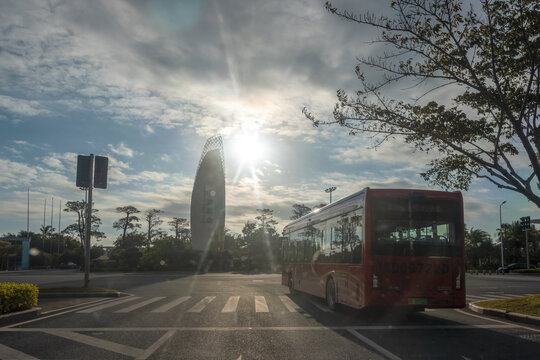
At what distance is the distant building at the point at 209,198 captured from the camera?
76.2 meters

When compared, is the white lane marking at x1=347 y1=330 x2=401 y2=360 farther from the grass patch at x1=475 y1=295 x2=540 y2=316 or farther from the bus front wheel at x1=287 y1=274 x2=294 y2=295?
the bus front wheel at x1=287 y1=274 x2=294 y2=295

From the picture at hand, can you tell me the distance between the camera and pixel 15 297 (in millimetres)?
11188

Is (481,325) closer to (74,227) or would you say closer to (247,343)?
(247,343)

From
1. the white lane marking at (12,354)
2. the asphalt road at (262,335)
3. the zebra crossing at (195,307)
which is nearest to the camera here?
the white lane marking at (12,354)

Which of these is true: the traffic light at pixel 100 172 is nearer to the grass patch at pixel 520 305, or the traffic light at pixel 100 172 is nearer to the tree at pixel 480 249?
the grass patch at pixel 520 305

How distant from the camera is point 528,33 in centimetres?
1145

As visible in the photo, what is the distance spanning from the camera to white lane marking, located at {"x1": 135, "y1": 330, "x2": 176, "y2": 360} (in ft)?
22.5

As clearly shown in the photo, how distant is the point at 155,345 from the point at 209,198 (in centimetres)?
7037

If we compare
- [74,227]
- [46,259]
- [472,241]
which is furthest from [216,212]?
[472,241]

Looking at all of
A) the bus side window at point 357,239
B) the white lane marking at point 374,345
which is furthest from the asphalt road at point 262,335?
the bus side window at point 357,239

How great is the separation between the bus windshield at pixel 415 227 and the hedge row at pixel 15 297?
29.3 ft

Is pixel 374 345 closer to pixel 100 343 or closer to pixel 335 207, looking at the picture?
pixel 100 343

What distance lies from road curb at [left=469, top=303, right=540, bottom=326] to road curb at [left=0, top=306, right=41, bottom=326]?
12303mm

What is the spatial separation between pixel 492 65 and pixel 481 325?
6.79m
